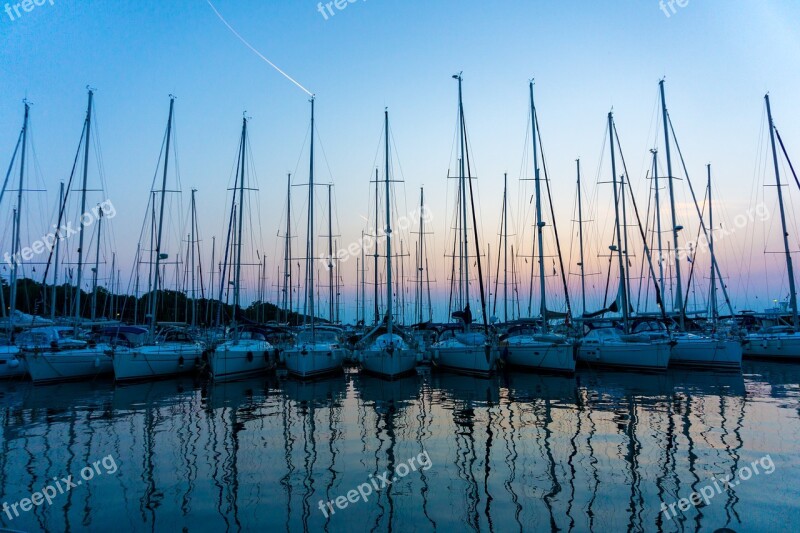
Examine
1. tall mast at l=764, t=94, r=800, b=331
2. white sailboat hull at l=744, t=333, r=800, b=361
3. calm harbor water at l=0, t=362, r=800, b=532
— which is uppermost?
tall mast at l=764, t=94, r=800, b=331

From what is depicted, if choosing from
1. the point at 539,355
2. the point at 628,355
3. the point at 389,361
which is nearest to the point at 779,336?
the point at 628,355

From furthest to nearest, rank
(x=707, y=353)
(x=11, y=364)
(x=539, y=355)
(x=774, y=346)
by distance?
(x=774, y=346) < (x=539, y=355) < (x=707, y=353) < (x=11, y=364)

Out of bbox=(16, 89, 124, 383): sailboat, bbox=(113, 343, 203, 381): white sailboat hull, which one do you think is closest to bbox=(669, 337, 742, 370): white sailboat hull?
bbox=(113, 343, 203, 381): white sailboat hull

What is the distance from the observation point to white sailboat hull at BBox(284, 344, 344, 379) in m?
26.5

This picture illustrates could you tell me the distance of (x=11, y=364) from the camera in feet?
88.4

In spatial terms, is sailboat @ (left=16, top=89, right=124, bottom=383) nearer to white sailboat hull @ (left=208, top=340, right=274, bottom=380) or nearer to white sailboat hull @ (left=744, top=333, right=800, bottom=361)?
white sailboat hull @ (left=208, top=340, right=274, bottom=380)

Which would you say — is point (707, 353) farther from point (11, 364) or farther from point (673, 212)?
point (11, 364)

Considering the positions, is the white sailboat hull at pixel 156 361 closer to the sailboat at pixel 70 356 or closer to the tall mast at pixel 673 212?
the sailboat at pixel 70 356

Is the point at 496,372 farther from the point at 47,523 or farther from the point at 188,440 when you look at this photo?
the point at 47,523

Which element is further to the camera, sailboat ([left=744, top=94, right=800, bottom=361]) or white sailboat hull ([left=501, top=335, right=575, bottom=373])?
sailboat ([left=744, top=94, right=800, bottom=361])

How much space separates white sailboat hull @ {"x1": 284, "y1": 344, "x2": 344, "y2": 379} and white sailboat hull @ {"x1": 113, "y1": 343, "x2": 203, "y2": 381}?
5.66 m

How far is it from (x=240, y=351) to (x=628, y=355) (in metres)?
20.8

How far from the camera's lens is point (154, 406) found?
18.9m

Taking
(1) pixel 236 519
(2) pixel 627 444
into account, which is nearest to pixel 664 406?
(2) pixel 627 444
